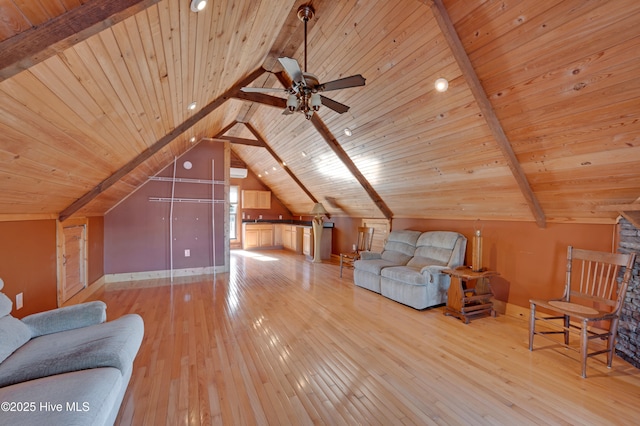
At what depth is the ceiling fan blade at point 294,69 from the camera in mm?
2141

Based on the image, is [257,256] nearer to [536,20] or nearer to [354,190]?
[354,190]

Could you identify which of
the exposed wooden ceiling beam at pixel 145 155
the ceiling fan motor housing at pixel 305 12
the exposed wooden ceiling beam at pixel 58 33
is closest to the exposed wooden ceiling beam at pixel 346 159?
the exposed wooden ceiling beam at pixel 145 155

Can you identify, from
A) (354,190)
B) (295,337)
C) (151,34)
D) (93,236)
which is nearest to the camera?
(151,34)

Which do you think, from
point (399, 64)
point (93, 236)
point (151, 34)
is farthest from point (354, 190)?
point (93, 236)

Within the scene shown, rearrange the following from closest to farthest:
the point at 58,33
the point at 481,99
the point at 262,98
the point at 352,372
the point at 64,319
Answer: the point at 58,33, the point at 64,319, the point at 352,372, the point at 481,99, the point at 262,98

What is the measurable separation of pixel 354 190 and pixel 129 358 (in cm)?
467

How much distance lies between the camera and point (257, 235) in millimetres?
9227

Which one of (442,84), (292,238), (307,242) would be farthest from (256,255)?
(442,84)

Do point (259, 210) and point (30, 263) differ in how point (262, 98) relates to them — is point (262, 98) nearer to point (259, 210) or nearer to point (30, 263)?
point (30, 263)

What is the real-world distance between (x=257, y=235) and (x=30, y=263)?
21.4 ft

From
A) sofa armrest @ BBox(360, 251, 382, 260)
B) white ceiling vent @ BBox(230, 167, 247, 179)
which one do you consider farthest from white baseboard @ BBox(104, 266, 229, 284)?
white ceiling vent @ BBox(230, 167, 247, 179)

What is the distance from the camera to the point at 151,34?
1637 millimetres

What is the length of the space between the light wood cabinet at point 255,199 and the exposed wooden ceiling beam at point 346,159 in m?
5.05

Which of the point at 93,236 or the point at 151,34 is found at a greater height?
the point at 151,34
